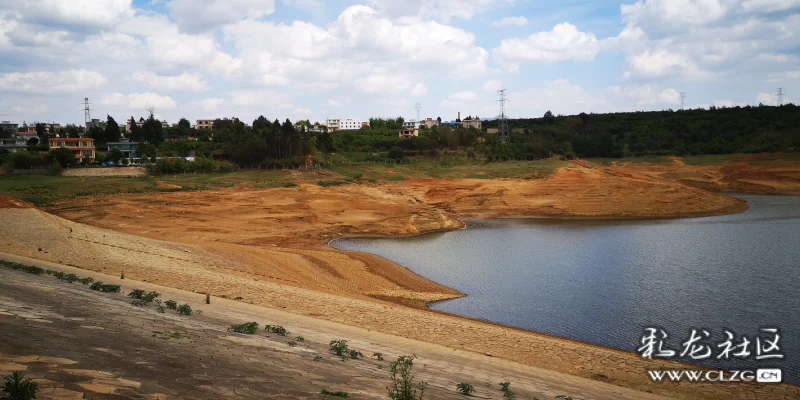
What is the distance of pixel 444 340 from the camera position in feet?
51.4

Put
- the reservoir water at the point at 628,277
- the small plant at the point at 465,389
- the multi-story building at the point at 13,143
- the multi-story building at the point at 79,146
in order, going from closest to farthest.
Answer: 1. the small plant at the point at 465,389
2. the reservoir water at the point at 628,277
3. the multi-story building at the point at 79,146
4. the multi-story building at the point at 13,143

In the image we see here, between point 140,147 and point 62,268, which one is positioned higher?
point 140,147

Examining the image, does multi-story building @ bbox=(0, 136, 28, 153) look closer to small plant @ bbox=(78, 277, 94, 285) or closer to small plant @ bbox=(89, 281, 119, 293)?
small plant @ bbox=(78, 277, 94, 285)

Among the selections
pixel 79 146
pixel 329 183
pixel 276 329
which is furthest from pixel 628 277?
pixel 79 146

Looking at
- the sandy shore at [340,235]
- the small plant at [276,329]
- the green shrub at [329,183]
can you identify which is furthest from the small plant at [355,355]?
the green shrub at [329,183]

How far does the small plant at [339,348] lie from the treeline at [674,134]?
82.6 metres

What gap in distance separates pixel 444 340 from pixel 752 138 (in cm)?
9950

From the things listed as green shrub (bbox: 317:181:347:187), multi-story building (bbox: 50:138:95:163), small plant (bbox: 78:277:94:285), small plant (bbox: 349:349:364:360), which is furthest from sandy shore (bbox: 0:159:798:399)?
multi-story building (bbox: 50:138:95:163)

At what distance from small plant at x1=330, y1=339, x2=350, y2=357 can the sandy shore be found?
356 centimetres

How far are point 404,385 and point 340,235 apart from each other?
30.5m

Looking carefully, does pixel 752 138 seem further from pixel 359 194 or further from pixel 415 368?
pixel 415 368

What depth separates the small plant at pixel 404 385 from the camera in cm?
Result: 858

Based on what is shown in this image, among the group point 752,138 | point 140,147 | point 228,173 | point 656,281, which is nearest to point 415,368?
point 656,281

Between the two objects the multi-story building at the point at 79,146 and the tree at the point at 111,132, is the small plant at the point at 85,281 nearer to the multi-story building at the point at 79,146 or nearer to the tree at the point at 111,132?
the multi-story building at the point at 79,146
